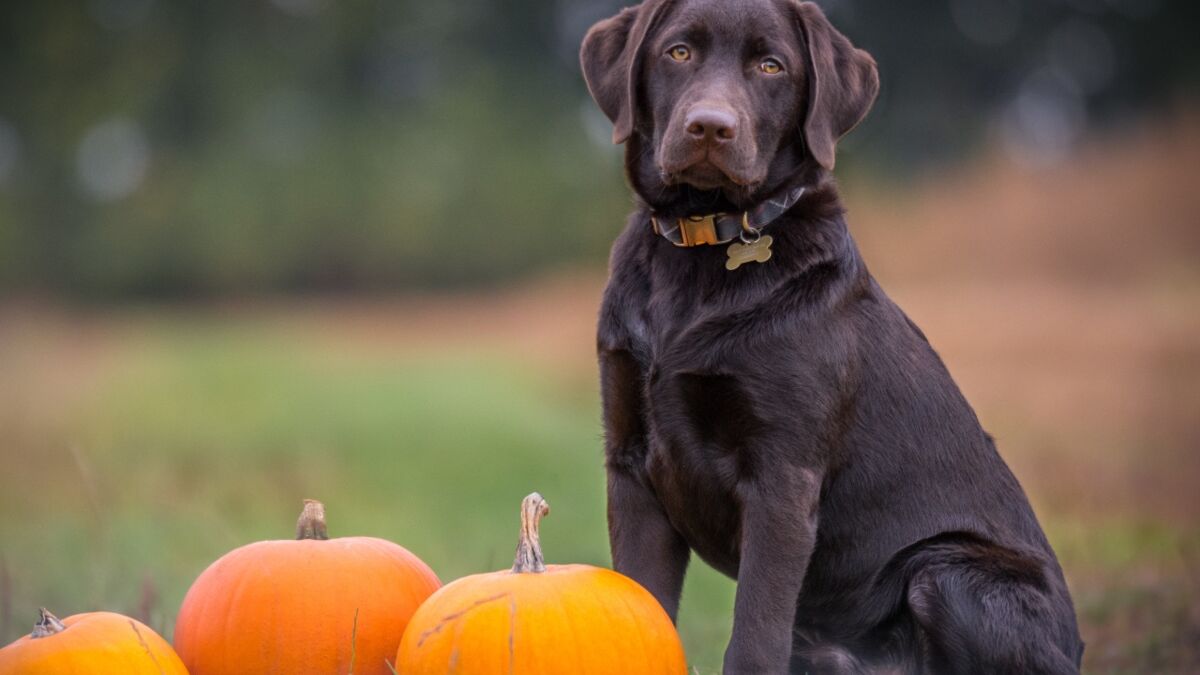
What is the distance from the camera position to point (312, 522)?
3.22 meters

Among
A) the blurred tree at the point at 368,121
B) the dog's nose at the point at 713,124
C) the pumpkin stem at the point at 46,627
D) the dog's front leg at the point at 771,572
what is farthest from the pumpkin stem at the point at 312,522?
the blurred tree at the point at 368,121

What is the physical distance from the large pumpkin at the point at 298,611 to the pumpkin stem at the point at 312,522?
66 mm

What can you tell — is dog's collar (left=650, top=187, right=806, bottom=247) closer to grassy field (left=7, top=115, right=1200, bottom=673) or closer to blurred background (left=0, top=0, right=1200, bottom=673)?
blurred background (left=0, top=0, right=1200, bottom=673)

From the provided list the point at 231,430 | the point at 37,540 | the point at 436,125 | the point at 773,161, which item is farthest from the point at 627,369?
the point at 436,125

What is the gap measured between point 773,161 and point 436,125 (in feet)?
54.7

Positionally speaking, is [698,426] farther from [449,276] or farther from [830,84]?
[449,276]

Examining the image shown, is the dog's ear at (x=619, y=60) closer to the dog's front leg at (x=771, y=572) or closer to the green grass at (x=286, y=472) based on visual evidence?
the dog's front leg at (x=771, y=572)

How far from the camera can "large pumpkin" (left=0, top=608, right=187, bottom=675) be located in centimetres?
266

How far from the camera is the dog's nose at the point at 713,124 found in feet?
9.71

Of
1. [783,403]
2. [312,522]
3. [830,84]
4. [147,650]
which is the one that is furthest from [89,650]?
[830,84]

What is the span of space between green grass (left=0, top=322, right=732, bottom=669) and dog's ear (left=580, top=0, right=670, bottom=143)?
1.78 metres

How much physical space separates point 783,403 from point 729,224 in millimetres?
480

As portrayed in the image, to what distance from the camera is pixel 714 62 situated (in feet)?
10.4

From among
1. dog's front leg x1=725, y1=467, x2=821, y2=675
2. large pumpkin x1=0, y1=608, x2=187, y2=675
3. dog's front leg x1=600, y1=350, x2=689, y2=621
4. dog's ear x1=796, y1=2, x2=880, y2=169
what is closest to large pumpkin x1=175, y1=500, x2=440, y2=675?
large pumpkin x1=0, y1=608, x2=187, y2=675
